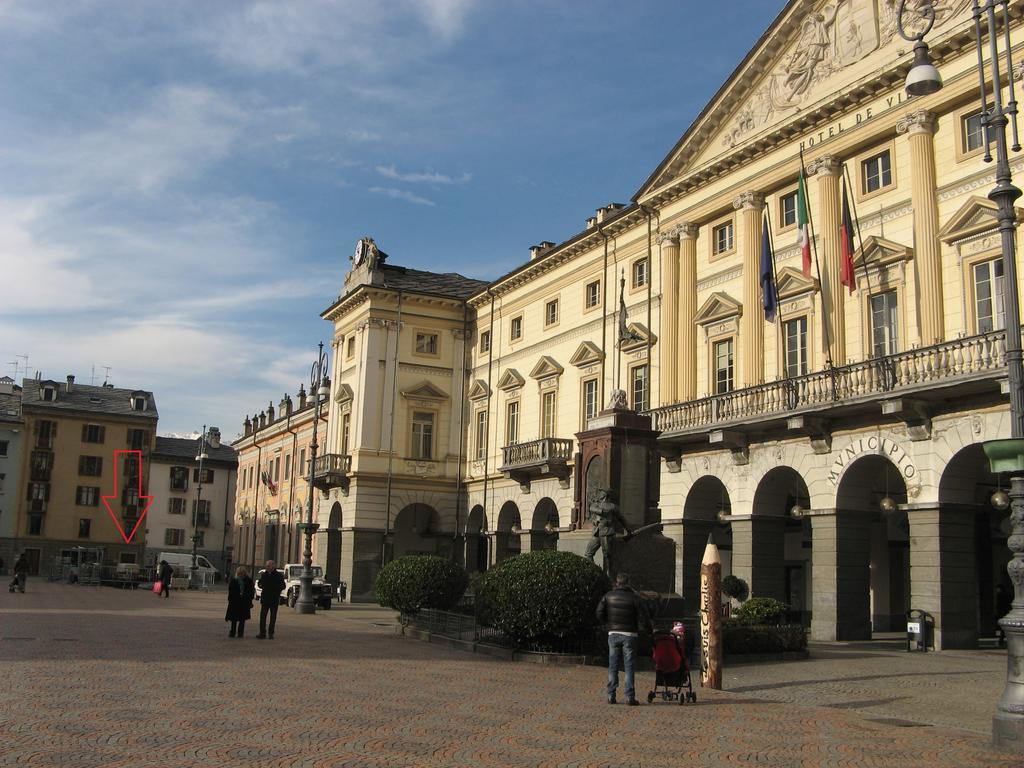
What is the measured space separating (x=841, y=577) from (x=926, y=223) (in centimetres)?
959

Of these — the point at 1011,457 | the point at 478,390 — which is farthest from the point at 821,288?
the point at 478,390

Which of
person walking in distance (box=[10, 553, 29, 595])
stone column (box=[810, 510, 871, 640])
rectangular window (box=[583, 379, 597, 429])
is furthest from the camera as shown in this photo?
person walking in distance (box=[10, 553, 29, 595])

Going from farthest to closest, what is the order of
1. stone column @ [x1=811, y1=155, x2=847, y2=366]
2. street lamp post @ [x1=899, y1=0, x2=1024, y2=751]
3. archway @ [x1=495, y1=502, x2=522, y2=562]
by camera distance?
1. archway @ [x1=495, y1=502, x2=522, y2=562]
2. stone column @ [x1=811, y1=155, x2=847, y2=366]
3. street lamp post @ [x1=899, y1=0, x2=1024, y2=751]

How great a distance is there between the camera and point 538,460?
1666 inches

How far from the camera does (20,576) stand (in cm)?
4478

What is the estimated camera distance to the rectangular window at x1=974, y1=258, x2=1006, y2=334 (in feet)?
79.6

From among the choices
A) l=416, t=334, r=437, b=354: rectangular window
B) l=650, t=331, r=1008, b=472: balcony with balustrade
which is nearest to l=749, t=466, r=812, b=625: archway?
l=650, t=331, r=1008, b=472: balcony with balustrade

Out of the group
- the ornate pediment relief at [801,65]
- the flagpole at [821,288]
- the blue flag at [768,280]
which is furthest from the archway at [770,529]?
the ornate pediment relief at [801,65]

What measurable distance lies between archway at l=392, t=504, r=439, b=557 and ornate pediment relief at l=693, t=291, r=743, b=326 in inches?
845

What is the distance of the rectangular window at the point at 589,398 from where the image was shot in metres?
40.7

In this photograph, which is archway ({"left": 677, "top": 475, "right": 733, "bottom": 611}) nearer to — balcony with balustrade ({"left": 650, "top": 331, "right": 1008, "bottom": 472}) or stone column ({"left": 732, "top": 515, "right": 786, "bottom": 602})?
balcony with balustrade ({"left": 650, "top": 331, "right": 1008, "bottom": 472})

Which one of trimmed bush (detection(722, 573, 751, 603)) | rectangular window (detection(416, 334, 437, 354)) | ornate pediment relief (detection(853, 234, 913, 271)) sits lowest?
trimmed bush (detection(722, 573, 751, 603))

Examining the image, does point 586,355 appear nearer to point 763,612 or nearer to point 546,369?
point 546,369

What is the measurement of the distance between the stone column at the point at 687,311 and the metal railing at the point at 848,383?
5.06ft
